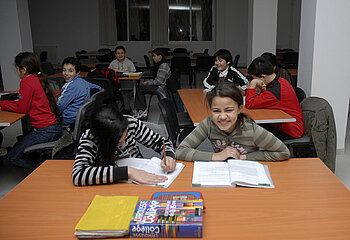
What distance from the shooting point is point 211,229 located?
114 cm

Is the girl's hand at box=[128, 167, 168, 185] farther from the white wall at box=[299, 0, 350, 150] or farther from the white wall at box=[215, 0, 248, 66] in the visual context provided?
the white wall at box=[215, 0, 248, 66]

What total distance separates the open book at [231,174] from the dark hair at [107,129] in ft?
1.40

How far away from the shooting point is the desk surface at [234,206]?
1134 mm

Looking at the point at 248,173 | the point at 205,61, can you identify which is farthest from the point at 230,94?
the point at 205,61

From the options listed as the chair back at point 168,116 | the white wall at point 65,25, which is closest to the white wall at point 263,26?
the chair back at point 168,116

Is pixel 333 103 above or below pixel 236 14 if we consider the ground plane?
below

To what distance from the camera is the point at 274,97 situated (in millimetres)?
2873

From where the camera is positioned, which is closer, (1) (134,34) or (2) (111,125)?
(2) (111,125)

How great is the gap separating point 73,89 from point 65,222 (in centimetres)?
236

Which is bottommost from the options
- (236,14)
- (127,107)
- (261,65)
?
(127,107)

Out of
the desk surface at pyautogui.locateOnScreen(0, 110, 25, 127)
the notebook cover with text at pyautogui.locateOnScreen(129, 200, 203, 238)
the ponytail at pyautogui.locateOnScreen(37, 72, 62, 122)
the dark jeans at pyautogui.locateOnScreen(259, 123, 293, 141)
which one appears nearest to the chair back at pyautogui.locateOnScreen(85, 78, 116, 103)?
the ponytail at pyautogui.locateOnScreen(37, 72, 62, 122)

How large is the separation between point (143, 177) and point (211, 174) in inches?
13.3

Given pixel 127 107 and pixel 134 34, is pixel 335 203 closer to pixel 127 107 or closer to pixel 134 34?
pixel 127 107

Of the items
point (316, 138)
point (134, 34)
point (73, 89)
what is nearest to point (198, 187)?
point (316, 138)
